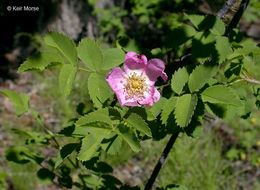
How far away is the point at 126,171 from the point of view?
271 cm

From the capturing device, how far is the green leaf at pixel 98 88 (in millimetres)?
821

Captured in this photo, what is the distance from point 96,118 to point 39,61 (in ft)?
0.83

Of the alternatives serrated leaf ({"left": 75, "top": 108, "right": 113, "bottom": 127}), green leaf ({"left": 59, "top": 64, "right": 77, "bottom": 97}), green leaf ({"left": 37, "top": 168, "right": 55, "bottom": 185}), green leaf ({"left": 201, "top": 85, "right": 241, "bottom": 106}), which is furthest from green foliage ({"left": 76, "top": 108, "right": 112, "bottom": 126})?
green leaf ({"left": 37, "top": 168, "right": 55, "bottom": 185})

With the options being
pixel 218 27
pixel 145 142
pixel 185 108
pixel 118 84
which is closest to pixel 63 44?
pixel 118 84

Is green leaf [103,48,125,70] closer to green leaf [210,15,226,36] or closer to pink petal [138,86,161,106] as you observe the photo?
pink petal [138,86,161,106]

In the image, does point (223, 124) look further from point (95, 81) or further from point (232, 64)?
point (95, 81)

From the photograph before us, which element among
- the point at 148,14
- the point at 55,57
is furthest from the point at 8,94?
the point at 148,14

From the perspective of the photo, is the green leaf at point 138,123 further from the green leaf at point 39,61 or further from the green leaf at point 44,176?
the green leaf at point 44,176

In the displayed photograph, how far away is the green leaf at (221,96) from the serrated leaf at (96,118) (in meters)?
0.32

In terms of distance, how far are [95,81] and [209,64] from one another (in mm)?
375

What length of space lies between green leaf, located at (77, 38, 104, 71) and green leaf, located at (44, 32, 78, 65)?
0.02 metres

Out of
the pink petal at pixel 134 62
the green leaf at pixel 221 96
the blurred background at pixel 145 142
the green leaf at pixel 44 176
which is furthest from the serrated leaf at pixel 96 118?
the blurred background at pixel 145 142

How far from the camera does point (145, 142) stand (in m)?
2.56

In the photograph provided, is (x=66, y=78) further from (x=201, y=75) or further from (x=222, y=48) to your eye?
(x=222, y=48)
